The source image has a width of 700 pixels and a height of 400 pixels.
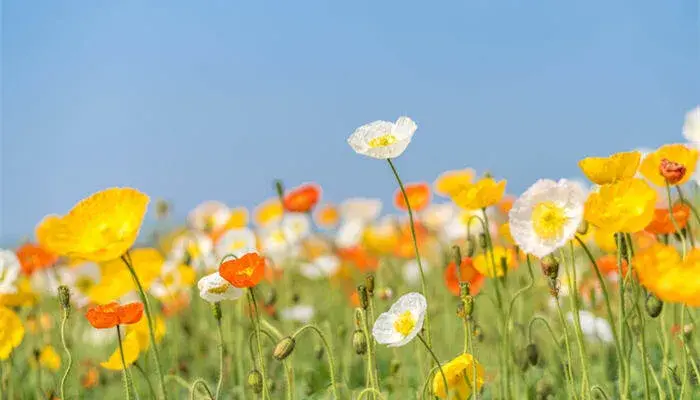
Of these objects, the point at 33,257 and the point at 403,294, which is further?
the point at 33,257

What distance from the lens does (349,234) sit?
4199mm

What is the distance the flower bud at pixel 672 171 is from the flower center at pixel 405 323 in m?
0.53

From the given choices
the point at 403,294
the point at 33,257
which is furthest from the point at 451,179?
the point at 33,257

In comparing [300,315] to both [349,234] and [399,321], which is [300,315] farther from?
[399,321]

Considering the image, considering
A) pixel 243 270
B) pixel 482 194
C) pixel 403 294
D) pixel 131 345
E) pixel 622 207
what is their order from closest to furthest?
pixel 622 207, pixel 243 270, pixel 482 194, pixel 131 345, pixel 403 294

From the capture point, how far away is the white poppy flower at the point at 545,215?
4.89 feet

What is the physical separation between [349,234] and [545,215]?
270 cm

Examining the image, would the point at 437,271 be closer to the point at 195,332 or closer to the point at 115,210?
the point at 195,332

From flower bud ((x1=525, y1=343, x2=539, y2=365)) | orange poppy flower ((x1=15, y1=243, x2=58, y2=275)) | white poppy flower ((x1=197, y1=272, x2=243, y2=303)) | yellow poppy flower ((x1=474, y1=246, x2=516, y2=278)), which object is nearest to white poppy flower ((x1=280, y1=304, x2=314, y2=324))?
orange poppy flower ((x1=15, y1=243, x2=58, y2=275))

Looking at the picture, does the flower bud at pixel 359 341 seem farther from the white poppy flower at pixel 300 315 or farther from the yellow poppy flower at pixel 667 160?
the white poppy flower at pixel 300 315

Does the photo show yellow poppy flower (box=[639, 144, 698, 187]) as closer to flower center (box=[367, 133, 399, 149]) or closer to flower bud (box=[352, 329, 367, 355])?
flower center (box=[367, 133, 399, 149])

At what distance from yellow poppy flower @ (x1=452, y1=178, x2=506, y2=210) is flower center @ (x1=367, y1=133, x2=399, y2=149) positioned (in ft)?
0.83

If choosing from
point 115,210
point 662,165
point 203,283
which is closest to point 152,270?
point 203,283

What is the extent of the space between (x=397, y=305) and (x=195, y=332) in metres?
2.16
